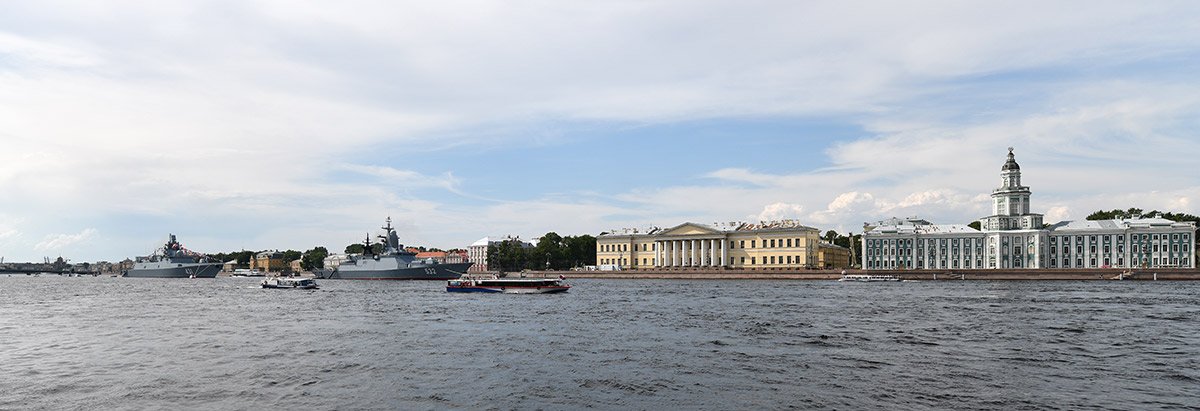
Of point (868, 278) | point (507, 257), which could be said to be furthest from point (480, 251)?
point (868, 278)

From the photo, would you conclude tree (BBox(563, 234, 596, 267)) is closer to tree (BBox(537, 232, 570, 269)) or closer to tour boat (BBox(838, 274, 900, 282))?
tree (BBox(537, 232, 570, 269))

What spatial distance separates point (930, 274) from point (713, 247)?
124 feet

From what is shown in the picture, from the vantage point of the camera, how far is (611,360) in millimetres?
23078

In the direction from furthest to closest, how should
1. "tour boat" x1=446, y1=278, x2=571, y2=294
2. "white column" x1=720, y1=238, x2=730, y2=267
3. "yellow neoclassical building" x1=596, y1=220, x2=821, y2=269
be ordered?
"white column" x1=720, y1=238, x2=730, y2=267, "yellow neoclassical building" x1=596, y1=220, x2=821, y2=269, "tour boat" x1=446, y1=278, x2=571, y2=294

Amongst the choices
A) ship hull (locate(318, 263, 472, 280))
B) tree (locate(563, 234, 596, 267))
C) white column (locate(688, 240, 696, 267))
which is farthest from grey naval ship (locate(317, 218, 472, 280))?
tree (locate(563, 234, 596, 267))

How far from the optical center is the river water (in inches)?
680

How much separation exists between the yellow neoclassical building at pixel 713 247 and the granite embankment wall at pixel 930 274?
11088 mm

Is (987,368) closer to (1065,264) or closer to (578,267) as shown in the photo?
(1065,264)

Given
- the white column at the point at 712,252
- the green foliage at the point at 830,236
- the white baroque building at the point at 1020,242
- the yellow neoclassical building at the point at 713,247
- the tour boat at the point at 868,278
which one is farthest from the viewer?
the green foliage at the point at 830,236

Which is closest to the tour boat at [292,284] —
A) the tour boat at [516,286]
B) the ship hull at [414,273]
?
the tour boat at [516,286]

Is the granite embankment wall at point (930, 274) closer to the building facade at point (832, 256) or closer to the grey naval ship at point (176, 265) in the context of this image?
the building facade at point (832, 256)

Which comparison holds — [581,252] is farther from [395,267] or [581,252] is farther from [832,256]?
[395,267]

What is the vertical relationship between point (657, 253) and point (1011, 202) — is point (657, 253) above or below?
below

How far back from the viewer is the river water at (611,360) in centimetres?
1727
